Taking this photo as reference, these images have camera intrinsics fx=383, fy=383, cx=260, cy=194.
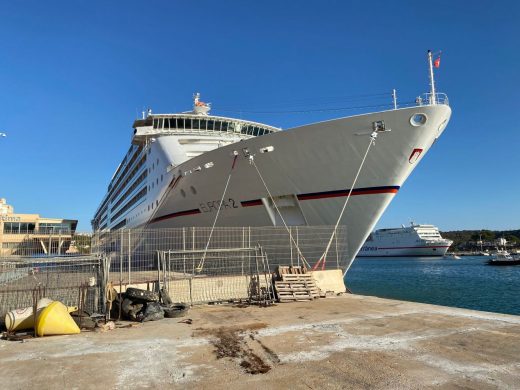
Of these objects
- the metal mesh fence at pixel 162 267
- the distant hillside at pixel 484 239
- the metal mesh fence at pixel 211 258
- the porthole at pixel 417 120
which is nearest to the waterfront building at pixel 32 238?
the metal mesh fence at pixel 162 267

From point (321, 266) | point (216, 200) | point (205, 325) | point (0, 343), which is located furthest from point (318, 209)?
point (0, 343)

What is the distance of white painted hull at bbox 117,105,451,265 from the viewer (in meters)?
12.3

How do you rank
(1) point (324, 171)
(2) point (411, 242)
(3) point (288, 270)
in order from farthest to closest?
1. (2) point (411, 242)
2. (1) point (324, 171)
3. (3) point (288, 270)

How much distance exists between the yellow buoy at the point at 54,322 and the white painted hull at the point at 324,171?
8178mm

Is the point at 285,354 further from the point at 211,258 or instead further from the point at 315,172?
the point at 315,172

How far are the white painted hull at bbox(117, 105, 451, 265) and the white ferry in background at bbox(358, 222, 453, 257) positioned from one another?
82655 mm

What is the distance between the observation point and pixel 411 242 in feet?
294

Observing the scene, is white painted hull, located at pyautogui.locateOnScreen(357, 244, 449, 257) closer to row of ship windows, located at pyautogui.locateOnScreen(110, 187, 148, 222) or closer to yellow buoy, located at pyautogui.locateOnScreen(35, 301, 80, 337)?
row of ship windows, located at pyautogui.locateOnScreen(110, 187, 148, 222)

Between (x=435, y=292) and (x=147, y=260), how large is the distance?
19.0 m

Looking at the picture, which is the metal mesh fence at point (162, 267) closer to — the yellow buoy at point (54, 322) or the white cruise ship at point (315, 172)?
the yellow buoy at point (54, 322)

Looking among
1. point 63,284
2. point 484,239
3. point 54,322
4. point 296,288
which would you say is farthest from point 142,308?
point 484,239

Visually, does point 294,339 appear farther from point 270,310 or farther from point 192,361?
point 270,310

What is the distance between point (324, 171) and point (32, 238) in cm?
1245

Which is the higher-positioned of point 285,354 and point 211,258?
point 211,258
